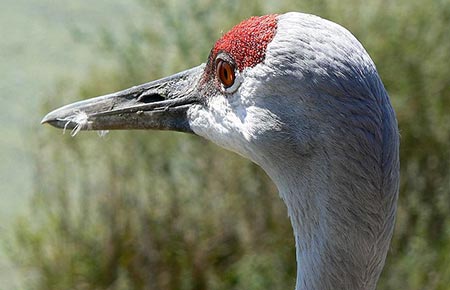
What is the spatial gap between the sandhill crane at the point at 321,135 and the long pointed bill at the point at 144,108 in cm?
32

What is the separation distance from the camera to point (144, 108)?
3428 millimetres

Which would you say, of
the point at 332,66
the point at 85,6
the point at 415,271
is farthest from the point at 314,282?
the point at 85,6

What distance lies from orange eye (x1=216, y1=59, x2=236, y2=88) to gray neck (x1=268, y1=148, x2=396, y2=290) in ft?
1.29

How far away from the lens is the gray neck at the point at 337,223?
2740 millimetres

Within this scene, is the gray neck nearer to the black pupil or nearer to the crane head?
the crane head

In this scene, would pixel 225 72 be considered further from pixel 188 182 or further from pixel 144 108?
pixel 188 182

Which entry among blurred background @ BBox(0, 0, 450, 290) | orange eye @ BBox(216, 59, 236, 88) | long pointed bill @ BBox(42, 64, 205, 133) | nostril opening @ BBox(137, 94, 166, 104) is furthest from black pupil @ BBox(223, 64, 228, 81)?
blurred background @ BBox(0, 0, 450, 290)

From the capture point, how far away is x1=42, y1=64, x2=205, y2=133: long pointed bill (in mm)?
3375

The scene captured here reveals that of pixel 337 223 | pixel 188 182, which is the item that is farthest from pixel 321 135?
pixel 188 182

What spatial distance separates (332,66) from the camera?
273 cm

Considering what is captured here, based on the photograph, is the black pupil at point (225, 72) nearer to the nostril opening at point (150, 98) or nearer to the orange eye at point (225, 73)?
the orange eye at point (225, 73)

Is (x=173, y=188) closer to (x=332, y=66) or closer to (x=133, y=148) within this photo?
(x=133, y=148)

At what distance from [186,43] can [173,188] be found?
3.02 feet

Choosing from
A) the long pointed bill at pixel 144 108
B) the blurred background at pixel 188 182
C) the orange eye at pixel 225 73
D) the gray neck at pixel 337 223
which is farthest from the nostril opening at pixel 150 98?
the blurred background at pixel 188 182
